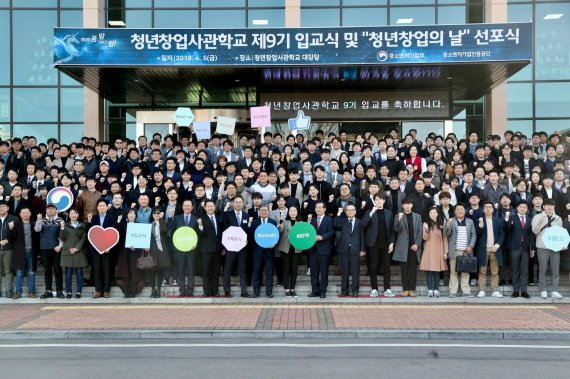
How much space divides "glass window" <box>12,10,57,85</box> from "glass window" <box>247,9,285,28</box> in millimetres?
7482

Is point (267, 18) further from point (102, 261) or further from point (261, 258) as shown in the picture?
point (102, 261)

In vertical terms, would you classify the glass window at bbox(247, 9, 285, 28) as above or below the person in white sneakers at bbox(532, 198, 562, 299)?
above

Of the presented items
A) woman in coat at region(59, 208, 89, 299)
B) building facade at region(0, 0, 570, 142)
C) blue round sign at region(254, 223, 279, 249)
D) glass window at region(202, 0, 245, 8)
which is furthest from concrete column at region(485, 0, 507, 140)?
woman in coat at region(59, 208, 89, 299)

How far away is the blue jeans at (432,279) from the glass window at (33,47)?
56.0ft

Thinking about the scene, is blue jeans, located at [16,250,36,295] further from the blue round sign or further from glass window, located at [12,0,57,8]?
glass window, located at [12,0,57,8]

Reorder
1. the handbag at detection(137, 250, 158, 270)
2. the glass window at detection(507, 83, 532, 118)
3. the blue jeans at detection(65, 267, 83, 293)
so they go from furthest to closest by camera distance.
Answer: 1. the glass window at detection(507, 83, 532, 118)
2. the blue jeans at detection(65, 267, 83, 293)
3. the handbag at detection(137, 250, 158, 270)

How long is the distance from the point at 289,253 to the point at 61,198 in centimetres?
497

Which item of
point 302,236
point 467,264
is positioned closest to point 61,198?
point 302,236

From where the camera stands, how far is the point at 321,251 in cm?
1212

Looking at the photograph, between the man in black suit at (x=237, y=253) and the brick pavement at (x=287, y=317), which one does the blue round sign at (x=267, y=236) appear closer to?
the man in black suit at (x=237, y=253)

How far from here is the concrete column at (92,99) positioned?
2262 cm
